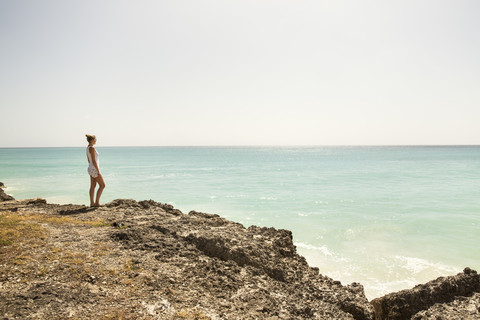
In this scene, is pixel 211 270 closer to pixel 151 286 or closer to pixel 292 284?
pixel 151 286

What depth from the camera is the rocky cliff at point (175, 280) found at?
3.95m

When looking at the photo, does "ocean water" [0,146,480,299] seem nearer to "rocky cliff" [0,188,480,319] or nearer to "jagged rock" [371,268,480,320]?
"jagged rock" [371,268,480,320]

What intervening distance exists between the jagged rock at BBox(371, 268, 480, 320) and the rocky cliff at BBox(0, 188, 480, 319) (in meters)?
0.02

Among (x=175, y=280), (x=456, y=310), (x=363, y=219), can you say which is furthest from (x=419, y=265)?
(x=175, y=280)

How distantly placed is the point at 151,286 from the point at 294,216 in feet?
49.3

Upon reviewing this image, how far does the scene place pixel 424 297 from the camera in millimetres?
5098

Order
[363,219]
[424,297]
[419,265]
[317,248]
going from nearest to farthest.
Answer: [424,297] → [419,265] → [317,248] → [363,219]

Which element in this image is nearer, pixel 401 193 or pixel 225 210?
pixel 225 210

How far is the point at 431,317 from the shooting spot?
14.7 ft

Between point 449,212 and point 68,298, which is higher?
point 68,298

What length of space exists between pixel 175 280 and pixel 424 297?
4.53 meters

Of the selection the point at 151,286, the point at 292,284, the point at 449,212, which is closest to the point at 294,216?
the point at 449,212

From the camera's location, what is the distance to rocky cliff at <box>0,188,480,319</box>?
3.95 metres

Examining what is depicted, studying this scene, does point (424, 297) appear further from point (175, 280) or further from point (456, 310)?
point (175, 280)
